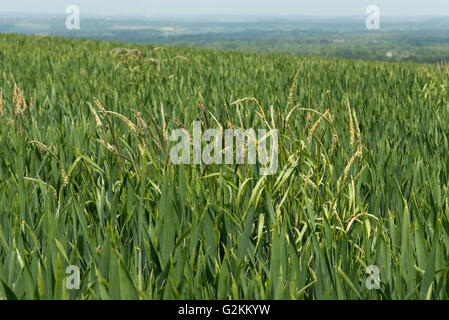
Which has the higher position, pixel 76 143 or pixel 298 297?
pixel 76 143

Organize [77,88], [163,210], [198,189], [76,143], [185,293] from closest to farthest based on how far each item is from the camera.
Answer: [185,293] < [163,210] < [198,189] < [76,143] < [77,88]

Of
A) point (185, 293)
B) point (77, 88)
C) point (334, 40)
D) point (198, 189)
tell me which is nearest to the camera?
point (185, 293)

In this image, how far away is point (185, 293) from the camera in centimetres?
94

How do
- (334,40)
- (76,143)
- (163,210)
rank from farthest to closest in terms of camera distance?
(334,40), (76,143), (163,210)

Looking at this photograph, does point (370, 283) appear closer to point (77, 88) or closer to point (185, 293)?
point (185, 293)
